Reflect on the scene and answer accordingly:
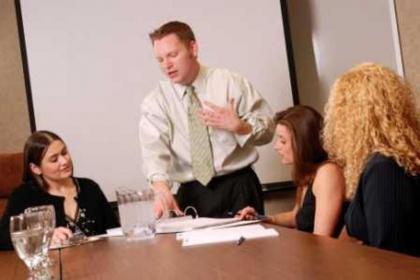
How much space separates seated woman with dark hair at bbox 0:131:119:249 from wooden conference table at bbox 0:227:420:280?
0.66 meters

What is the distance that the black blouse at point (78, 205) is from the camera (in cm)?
222

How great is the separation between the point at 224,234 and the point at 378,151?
468 millimetres

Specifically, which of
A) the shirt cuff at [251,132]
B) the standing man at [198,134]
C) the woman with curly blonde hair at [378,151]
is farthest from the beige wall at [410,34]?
the woman with curly blonde hair at [378,151]

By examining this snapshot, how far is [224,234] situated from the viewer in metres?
1.47

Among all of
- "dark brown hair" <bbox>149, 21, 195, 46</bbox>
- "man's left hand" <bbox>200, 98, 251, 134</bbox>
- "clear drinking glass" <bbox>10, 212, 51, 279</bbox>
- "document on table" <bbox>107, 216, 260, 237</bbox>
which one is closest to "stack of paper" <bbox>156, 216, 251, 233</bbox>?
"document on table" <bbox>107, 216, 260, 237</bbox>

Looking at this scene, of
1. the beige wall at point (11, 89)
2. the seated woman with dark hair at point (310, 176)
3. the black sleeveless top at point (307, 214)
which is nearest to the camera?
the seated woman with dark hair at point (310, 176)

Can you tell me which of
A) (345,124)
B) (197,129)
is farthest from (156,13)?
(345,124)

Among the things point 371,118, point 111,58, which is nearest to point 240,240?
point 371,118

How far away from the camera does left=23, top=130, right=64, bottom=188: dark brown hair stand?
2359 millimetres

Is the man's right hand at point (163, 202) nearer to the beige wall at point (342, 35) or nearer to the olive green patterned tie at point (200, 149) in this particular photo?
the olive green patterned tie at point (200, 149)

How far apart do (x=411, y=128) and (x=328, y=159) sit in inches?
18.1

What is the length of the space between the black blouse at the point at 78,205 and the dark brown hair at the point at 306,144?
2.99 feet

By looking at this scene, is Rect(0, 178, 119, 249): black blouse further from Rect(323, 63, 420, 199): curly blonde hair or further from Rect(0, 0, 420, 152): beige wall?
Rect(323, 63, 420, 199): curly blonde hair

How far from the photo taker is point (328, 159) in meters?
1.85
